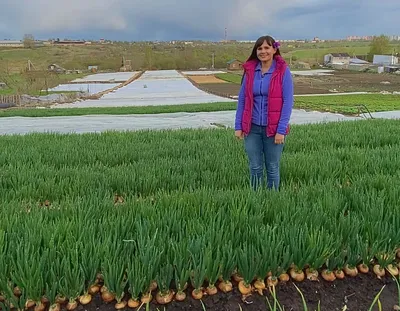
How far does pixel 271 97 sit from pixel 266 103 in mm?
82

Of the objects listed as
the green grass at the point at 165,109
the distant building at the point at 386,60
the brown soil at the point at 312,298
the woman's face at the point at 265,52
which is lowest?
the green grass at the point at 165,109

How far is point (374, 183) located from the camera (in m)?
3.16

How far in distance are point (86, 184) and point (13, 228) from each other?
1.55m

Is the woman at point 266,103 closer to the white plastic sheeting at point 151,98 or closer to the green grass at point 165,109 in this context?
the green grass at point 165,109

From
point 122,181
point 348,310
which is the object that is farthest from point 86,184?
point 348,310

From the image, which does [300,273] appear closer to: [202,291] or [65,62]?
[202,291]

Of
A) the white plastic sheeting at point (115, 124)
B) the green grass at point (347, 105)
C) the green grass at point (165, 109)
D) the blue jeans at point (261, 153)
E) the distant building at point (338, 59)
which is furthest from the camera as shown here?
the distant building at point (338, 59)

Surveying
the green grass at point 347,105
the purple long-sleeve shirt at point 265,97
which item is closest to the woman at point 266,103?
the purple long-sleeve shirt at point 265,97

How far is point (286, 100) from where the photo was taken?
321 cm

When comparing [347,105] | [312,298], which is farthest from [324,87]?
[312,298]

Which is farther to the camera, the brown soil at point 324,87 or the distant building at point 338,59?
the distant building at point 338,59

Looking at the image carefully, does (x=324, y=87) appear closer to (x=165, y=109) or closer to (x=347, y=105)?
(x=347, y=105)

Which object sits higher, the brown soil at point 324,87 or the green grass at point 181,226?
the green grass at point 181,226

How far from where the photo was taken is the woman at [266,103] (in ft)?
10.5
